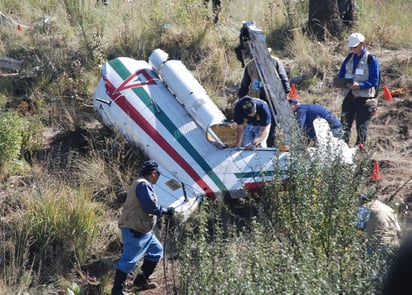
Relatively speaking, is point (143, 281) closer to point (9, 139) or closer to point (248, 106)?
point (248, 106)

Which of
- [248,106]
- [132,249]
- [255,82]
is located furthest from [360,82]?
[132,249]

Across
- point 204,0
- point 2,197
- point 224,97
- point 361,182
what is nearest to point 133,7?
point 204,0

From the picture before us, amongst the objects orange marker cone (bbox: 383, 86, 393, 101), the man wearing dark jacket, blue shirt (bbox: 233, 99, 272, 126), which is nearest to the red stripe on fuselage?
blue shirt (bbox: 233, 99, 272, 126)

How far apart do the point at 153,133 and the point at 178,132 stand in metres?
0.33

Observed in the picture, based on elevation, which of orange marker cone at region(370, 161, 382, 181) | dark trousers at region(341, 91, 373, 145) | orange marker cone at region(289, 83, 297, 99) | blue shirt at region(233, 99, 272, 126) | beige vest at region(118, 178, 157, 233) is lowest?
orange marker cone at region(370, 161, 382, 181)

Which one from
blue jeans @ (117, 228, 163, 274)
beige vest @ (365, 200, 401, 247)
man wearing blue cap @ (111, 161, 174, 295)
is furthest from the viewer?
blue jeans @ (117, 228, 163, 274)

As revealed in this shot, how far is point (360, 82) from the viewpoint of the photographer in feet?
36.0

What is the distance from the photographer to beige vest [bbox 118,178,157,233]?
809 cm

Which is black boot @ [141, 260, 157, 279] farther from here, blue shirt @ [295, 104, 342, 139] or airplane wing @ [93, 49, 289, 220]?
blue shirt @ [295, 104, 342, 139]

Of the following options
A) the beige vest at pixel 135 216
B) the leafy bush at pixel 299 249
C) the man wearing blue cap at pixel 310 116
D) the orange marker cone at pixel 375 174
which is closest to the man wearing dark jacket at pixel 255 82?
the man wearing blue cap at pixel 310 116

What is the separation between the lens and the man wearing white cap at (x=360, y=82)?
10867mm

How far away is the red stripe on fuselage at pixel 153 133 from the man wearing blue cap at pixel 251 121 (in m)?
0.76

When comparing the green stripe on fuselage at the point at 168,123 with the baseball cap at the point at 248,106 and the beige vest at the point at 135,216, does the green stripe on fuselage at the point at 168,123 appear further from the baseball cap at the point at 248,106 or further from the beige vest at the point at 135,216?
the beige vest at the point at 135,216

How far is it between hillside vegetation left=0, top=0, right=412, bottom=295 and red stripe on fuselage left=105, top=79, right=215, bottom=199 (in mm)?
344
